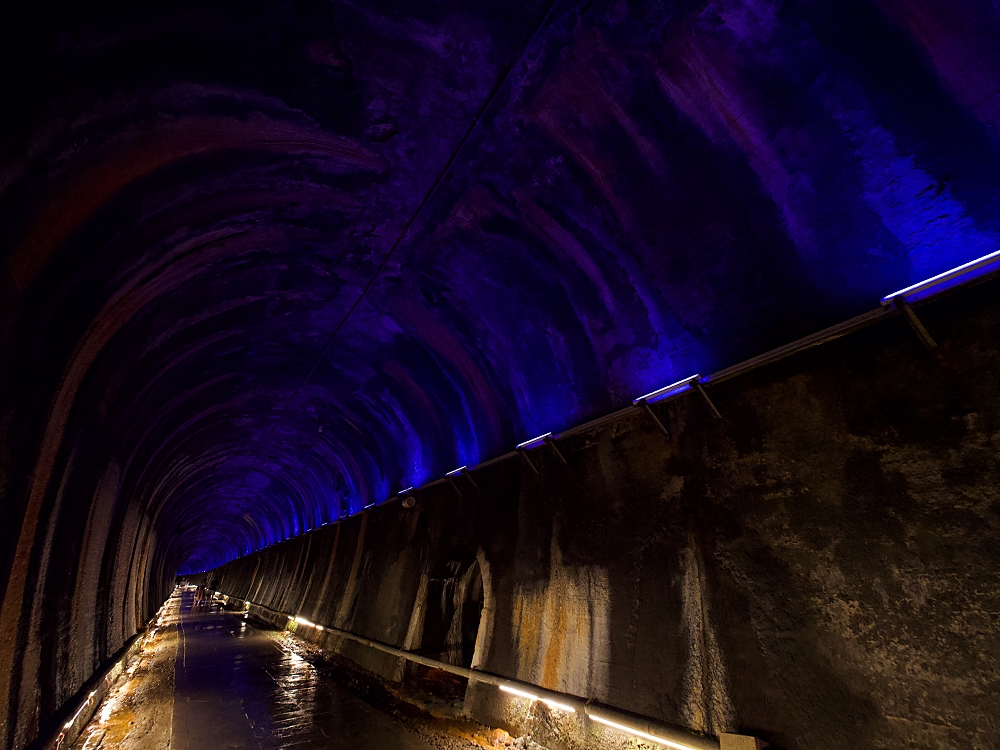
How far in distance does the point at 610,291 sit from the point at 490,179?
196 centimetres

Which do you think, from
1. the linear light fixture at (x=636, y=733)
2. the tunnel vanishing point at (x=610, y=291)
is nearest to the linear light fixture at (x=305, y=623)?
the tunnel vanishing point at (x=610, y=291)

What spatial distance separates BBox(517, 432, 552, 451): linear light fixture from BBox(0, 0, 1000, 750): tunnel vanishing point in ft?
0.24

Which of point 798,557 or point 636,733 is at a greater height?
point 798,557

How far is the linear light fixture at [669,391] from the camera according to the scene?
5.26m

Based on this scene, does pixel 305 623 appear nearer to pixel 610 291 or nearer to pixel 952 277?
pixel 610 291

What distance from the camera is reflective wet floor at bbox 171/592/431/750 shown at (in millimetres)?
6098

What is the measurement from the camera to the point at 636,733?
4629 mm

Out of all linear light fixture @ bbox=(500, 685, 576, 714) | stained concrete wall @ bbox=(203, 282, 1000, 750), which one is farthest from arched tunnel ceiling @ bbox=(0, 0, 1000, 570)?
linear light fixture @ bbox=(500, 685, 576, 714)

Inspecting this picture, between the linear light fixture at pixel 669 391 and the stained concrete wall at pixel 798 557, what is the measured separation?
0.67 ft

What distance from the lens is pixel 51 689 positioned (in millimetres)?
5625

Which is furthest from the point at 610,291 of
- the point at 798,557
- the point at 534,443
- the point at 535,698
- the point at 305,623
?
the point at 305,623

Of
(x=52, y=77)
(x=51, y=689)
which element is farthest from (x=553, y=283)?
(x=51, y=689)

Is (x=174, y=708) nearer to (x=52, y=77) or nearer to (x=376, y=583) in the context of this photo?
(x=376, y=583)

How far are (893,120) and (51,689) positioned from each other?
33.1ft
